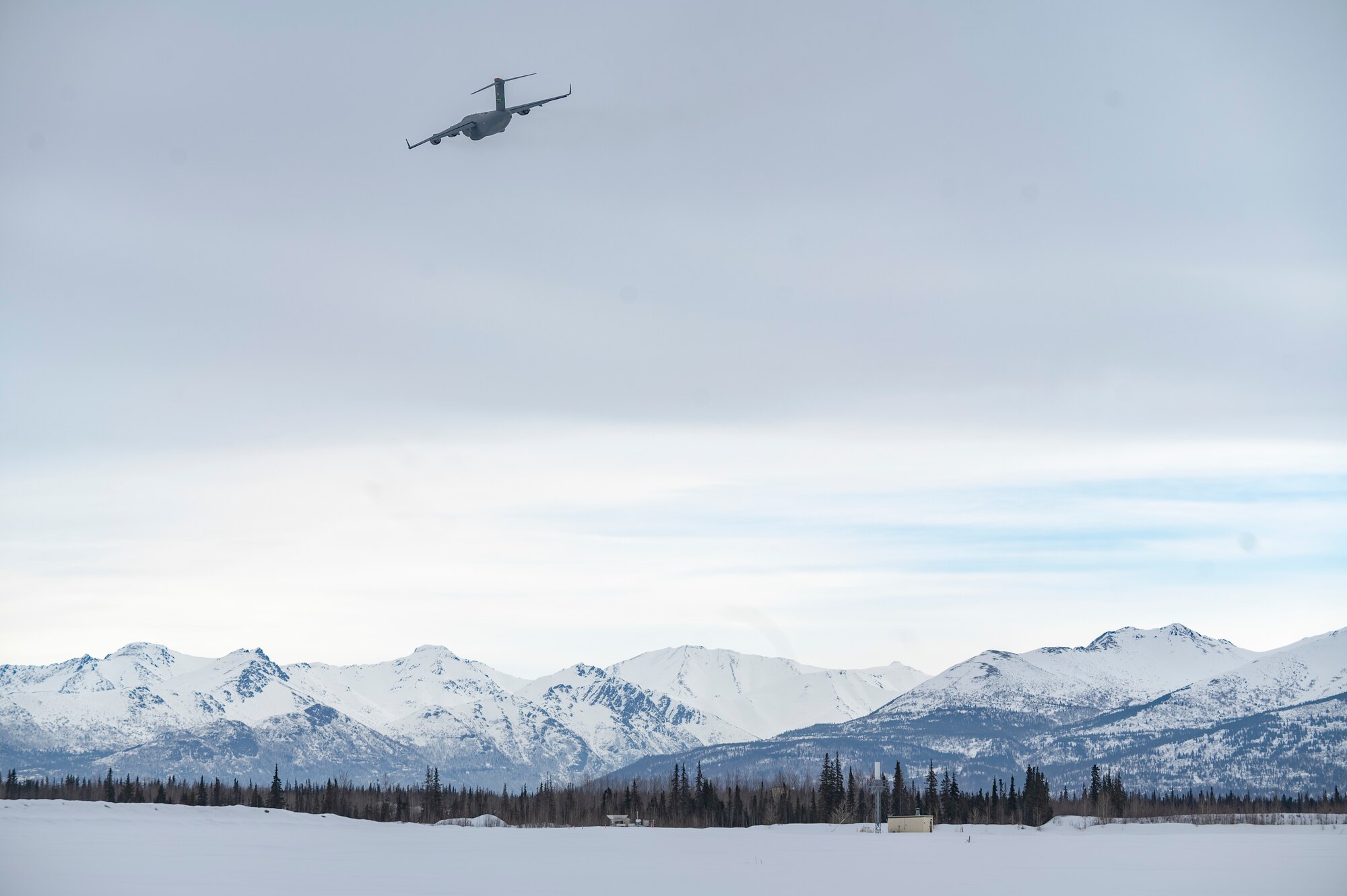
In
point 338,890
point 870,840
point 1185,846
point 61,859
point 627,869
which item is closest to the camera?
point 338,890

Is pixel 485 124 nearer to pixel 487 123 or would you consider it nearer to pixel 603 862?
pixel 487 123

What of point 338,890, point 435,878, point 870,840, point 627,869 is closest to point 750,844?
point 870,840

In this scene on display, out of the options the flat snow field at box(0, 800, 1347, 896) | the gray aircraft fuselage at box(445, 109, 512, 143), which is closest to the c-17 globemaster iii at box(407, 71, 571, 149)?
the gray aircraft fuselage at box(445, 109, 512, 143)

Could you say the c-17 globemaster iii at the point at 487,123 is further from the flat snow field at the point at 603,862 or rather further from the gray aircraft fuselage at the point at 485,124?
the flat snow field at the point at 603,862

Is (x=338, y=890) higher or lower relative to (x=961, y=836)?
higher

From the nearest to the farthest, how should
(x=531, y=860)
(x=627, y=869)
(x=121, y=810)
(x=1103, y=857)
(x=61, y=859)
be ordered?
(x=61, y=859)
(x=627, y=869)
(x=531, y=860)
(x=1103, y=857)
(x=121, y=810)

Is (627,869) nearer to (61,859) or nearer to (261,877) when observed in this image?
(261,877)

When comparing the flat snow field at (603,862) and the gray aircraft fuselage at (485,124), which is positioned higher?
the gray aircraft fuselage at (485,124)

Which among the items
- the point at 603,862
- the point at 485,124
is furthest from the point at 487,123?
the point at 603,862

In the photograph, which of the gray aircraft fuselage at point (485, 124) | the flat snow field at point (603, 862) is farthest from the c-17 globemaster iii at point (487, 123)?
the flat snow field at point (603, 862)
